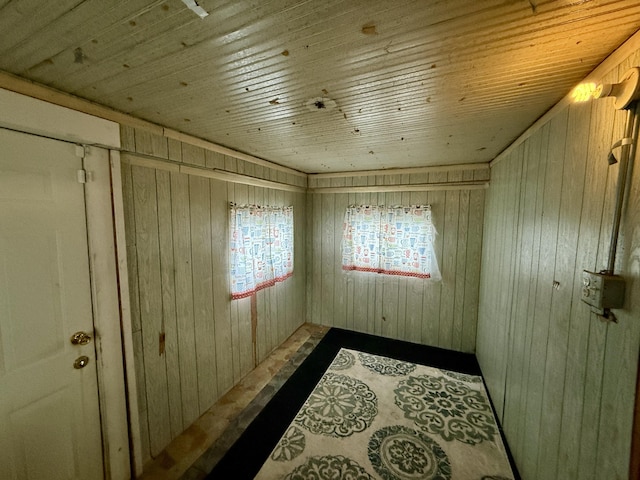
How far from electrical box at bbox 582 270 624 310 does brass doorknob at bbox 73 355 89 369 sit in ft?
7.58

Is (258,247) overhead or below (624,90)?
below

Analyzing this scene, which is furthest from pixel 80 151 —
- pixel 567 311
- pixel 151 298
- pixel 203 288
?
pixel 567 311

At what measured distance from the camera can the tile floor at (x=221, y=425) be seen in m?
1.64

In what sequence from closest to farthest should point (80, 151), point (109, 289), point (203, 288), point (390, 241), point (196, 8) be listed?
point (196, 8) < point (80, 151) < point (109, 289) < point (203, 288) < point (390, 241)

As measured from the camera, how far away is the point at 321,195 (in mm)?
3553

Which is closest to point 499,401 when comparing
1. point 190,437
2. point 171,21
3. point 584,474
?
point 584,474

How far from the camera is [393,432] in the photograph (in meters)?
1.89

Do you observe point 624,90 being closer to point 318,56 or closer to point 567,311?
point 567,311

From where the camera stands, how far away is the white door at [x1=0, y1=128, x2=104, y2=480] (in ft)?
3.65

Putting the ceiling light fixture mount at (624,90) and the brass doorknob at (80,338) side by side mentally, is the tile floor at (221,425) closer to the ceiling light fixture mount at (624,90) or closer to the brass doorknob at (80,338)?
the brass doorknob at (80,338)

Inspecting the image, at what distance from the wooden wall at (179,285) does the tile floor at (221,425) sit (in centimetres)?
8

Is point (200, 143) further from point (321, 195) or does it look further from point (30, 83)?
point (321, 195)

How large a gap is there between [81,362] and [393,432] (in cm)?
206

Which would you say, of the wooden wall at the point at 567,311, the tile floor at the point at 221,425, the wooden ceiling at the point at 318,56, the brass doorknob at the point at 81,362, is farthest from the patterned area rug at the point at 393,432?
the wooden ceiling at the point at 318,56
